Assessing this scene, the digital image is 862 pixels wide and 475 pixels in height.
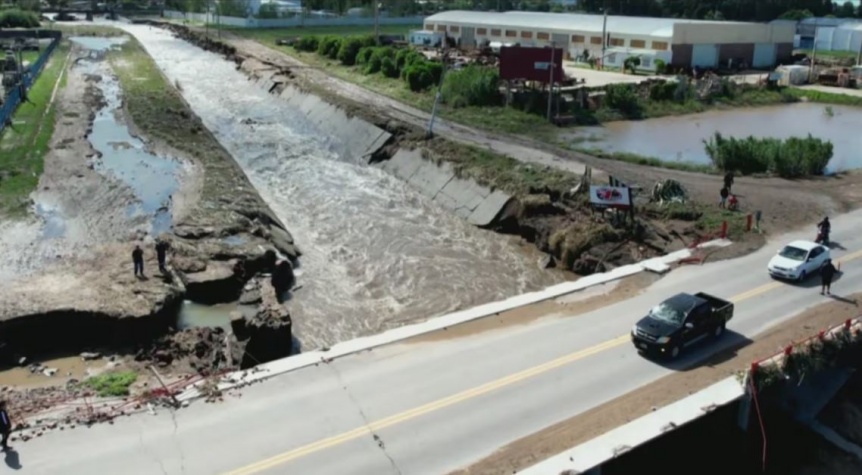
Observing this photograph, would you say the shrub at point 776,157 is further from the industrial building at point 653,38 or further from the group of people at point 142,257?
the industrial building at point 653,38

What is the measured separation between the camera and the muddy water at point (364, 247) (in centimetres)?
2928

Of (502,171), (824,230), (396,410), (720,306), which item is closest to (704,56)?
(502,171)

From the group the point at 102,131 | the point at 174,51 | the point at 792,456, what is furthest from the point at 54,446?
the point at 174,51

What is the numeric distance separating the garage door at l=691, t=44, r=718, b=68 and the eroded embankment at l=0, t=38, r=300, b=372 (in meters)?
56.2

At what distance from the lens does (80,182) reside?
142 feet

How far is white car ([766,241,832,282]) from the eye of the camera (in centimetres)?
2745

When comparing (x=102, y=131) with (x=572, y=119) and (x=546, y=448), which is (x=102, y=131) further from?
(x=546, y=448)

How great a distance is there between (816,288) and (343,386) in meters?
17.0

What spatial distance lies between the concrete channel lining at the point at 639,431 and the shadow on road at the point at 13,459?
10.8 metres

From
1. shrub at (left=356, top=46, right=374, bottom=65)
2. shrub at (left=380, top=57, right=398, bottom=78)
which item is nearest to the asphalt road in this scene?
shrub at (left=380, top=57, right=398, bottom=78)

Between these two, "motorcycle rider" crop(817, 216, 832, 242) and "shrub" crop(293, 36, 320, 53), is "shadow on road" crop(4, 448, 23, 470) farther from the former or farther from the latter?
"shrub" crop(293, 36, 320, 53)

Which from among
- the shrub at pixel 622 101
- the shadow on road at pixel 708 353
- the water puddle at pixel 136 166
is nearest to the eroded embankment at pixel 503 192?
the shadow on road at pixel 708 353

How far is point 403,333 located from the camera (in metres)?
23.7

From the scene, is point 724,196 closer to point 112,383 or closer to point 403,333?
point 403,333
